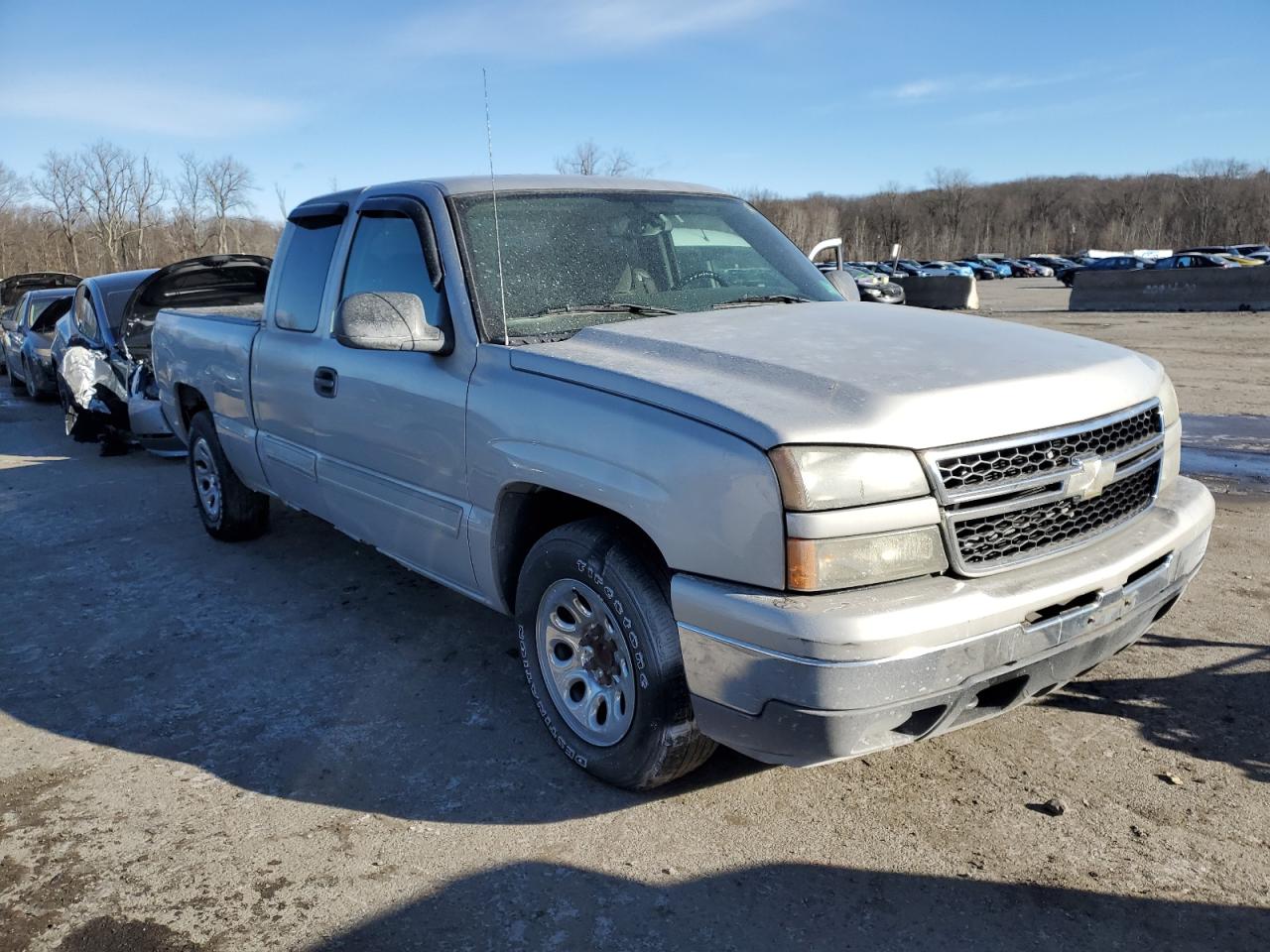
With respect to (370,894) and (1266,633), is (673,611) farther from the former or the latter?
→ (1266,633)

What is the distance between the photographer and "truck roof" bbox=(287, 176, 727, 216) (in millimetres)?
3926

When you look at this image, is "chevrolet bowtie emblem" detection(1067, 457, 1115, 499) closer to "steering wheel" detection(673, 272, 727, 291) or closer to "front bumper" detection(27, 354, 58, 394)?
"steering wheel" detection(673, 272, 727, 291)

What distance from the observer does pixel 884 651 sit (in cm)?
237

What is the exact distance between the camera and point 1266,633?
13.4 feet

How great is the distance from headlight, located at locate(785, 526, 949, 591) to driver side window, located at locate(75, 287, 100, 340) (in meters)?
9.82

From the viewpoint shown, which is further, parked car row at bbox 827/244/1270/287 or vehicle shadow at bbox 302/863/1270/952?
parked car row at bbox 827/244/1270/287

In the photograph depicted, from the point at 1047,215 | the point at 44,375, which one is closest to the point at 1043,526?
the point at 44,375

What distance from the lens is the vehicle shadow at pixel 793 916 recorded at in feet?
7.97

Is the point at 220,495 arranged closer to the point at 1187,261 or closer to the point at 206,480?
the point at 206,480

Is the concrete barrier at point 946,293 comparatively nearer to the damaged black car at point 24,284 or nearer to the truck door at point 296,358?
the damaged black car at point 24,284

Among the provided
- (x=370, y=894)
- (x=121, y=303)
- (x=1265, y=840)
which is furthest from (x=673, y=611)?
(x=121, y=303)

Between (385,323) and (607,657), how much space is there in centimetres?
142

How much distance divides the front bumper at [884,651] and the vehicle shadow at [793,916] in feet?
1.27

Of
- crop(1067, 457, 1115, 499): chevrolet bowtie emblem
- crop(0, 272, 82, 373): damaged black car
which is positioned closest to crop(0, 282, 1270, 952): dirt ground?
crop(1067, 457, 1115, 499): chevrolet bowtie emblem
